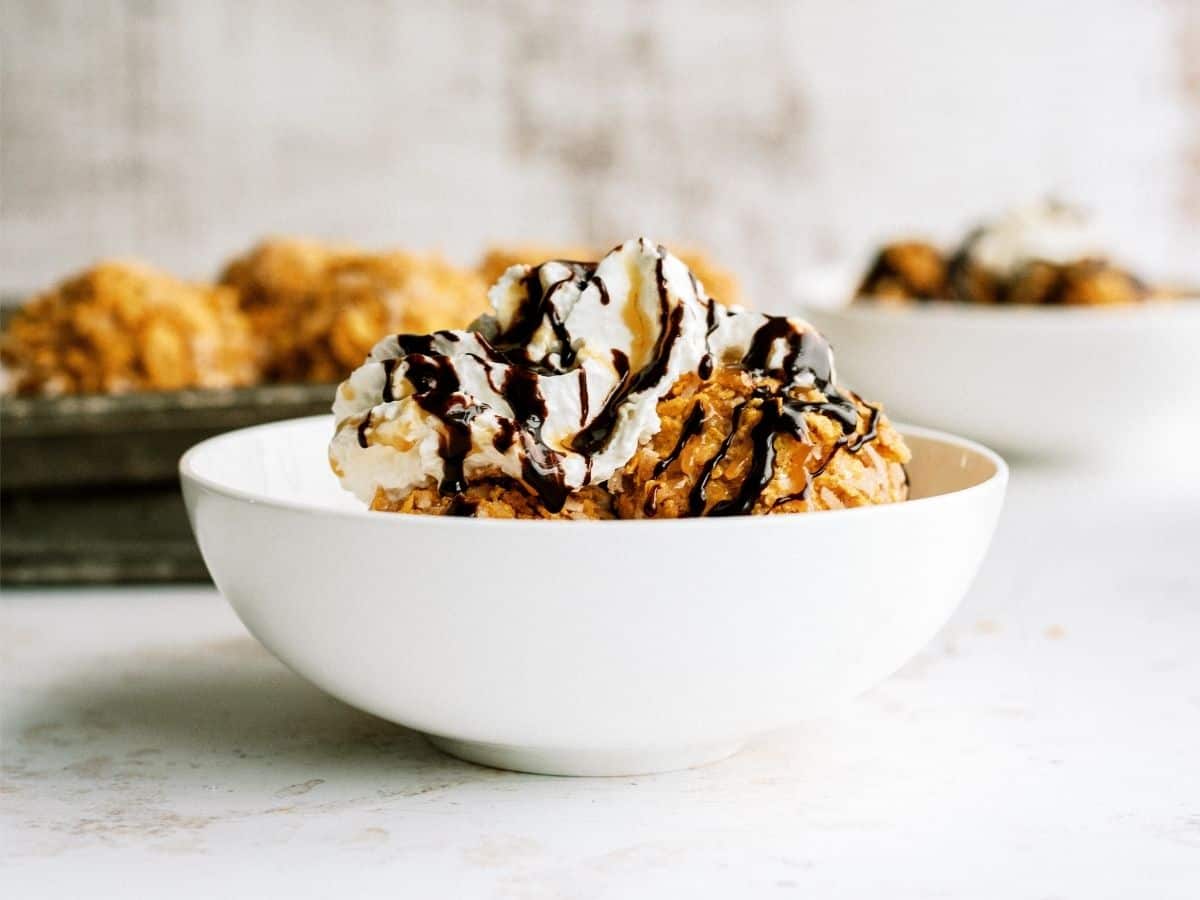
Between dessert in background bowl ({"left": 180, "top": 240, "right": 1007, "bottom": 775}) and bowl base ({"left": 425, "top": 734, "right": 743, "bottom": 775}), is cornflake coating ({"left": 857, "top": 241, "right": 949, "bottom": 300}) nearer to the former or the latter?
dessert in background bowl ({"left": 180, "top": 240, "right": 1007, "bottom": 775})

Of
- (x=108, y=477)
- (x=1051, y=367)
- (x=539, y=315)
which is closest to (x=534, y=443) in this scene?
(x=539, y=315)

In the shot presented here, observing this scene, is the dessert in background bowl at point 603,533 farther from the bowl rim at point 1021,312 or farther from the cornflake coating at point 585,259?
the bowl rim at point 1021,312

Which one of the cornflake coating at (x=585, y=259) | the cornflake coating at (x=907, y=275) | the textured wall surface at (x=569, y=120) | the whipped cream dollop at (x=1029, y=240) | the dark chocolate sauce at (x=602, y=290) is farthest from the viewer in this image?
the textured wall surface at (x=569, y=120)

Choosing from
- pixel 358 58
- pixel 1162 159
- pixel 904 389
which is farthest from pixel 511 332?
pixel 1162 159

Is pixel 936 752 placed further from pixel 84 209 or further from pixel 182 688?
pixel 84 209

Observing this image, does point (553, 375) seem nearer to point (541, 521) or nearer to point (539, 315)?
point (539, 315)

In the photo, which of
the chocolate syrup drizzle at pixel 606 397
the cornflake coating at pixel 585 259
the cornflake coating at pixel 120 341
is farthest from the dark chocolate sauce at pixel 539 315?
the cornflake coating at pixel 585 259
